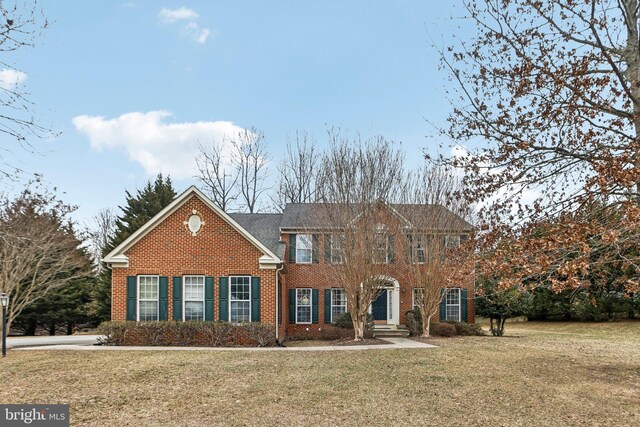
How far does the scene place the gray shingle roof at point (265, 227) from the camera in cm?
2217

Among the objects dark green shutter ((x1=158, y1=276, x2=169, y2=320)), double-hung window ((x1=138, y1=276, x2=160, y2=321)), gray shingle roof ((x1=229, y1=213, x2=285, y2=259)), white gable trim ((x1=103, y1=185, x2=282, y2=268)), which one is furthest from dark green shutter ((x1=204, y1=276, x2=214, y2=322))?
gray shingle roof ((x1=229, y1=213, x2=285, y2=259))

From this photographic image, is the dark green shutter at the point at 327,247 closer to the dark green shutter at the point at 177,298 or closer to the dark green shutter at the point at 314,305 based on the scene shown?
the dark green shutter at the point at 314,305

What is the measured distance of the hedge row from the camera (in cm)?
1723

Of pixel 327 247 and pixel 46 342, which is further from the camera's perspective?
pixel 46 342

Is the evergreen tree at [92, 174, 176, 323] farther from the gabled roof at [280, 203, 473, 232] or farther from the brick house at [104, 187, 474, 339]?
the gabled roof at [280, 203, 473, 232]

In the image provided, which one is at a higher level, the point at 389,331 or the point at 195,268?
the point at 195,268

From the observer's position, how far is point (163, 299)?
59.8 ft

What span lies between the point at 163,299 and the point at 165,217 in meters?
3.04

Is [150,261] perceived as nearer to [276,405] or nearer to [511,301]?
[276,405]

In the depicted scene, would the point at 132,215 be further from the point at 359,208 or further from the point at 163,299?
the point at 359,208

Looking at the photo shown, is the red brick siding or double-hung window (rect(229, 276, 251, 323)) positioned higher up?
the red brick siding

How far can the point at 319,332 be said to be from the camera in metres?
21.2

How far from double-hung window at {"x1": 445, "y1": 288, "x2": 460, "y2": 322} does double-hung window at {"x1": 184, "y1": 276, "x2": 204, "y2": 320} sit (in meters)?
11.0

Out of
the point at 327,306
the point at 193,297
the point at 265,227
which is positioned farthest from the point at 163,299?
the point at 327,306
